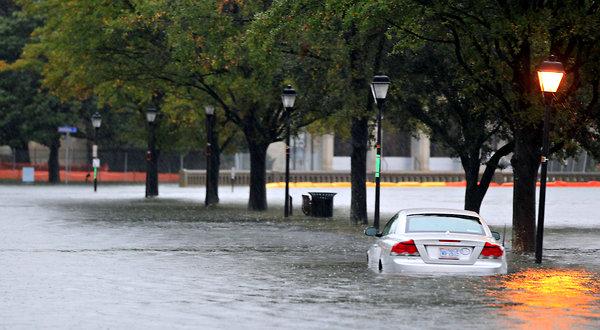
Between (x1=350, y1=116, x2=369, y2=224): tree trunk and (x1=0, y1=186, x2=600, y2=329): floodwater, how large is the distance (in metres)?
2.00

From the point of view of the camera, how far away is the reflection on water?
51.5 feet

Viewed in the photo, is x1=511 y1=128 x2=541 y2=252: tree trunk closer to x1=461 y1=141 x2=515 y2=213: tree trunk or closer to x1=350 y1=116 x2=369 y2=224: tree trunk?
x1=461 y1=141 x2=515 y2=213: tree trunk

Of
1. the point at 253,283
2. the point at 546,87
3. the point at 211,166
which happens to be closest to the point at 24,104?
the point at 211,166

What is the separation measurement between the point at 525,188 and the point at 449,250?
1045 cm

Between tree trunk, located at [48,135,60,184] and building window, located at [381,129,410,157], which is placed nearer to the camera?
tree trunk, located at [48,135,60,184]

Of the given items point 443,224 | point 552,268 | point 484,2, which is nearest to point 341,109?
point 484,2

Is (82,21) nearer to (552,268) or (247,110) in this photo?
(247,110)

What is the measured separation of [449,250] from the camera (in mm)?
19469

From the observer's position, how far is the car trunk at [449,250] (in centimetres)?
1938

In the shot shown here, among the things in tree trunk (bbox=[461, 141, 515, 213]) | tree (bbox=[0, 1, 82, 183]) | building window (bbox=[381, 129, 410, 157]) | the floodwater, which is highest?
tree (bbox=[0, 1, 82, 183])

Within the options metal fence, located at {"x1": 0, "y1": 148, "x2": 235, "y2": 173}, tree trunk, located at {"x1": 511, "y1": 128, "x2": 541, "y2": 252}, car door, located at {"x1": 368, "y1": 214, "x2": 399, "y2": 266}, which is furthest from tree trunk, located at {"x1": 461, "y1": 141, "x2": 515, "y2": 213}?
metal fence, located at {"x1": 0, "y1": 148, "x2": 235, "y2": 173}

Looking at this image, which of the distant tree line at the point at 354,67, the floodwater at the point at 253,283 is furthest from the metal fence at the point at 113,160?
the floodwater at the point at 253,283

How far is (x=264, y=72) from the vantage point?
45688mm

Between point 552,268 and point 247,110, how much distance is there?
2740 centimetres
